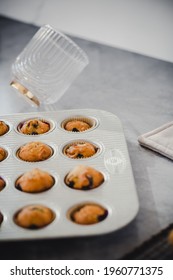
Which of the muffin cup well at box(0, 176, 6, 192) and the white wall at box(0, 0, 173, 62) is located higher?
the white wall at box(0, 0, 173, 62)

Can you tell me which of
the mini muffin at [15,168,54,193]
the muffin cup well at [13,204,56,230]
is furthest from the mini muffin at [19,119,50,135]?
the muffin cup well at [13,204,56,230]

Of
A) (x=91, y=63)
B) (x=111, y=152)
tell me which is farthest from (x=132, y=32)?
(x=111, y=152)

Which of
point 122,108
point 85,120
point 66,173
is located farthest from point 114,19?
point 66,173

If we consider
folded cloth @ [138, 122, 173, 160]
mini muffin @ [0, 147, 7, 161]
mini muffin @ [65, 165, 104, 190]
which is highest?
folded cloth @ [138, 122, 173, 160]

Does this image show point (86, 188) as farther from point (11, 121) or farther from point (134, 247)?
point (11, 121)

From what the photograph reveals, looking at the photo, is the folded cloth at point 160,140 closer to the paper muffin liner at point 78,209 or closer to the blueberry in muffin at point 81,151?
the blueberry in muffin at point 81,151

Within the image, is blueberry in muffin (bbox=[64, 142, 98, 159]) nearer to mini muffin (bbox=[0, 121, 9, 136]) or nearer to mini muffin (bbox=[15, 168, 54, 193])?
mini muffin (bbox=[15, 168, 54, 193])
